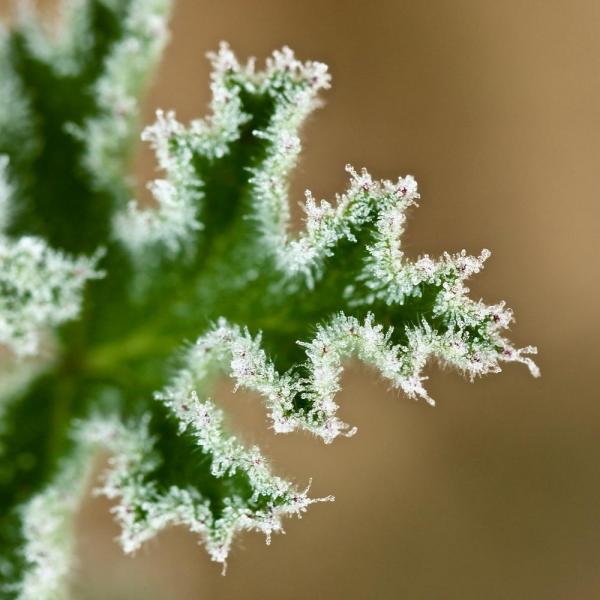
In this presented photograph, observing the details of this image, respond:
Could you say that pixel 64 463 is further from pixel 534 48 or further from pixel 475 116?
pixel 534 48

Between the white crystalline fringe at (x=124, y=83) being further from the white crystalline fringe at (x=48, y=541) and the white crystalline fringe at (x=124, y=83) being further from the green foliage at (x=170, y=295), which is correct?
the white crystalline fringe at (x=48, y=541)

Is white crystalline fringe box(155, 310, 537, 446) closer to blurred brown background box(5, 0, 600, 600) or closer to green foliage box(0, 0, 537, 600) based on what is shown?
green foliage box(0, 0, 537, 600)

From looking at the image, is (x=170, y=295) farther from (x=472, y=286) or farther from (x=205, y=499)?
(x=472, y=286)

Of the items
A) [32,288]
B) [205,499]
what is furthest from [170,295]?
[205,499]

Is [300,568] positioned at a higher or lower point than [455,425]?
lower

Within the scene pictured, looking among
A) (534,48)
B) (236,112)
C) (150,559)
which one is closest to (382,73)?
(534,48)

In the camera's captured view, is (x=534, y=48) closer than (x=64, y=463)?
No
